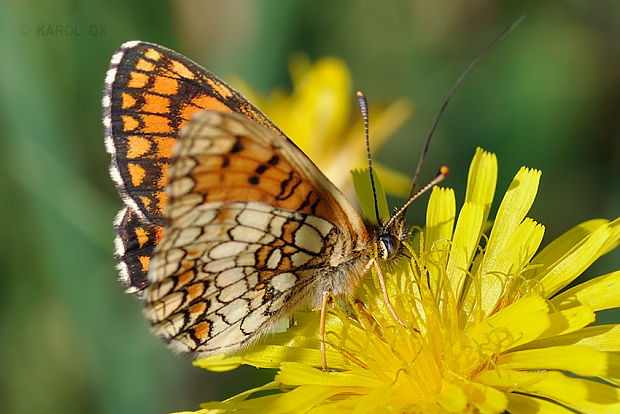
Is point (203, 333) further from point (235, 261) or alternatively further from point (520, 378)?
point (520, 378)

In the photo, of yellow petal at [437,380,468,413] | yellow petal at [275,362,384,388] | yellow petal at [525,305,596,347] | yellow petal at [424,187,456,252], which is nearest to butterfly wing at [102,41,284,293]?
yellow petal at [275,362,384,388]

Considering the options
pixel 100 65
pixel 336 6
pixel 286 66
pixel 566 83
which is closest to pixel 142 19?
pixel 100 65

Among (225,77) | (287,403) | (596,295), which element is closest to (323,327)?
(287,403)

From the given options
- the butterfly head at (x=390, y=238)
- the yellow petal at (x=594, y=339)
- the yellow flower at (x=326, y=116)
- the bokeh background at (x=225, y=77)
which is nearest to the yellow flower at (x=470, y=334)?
the yellow petal at (x=594, y=339)

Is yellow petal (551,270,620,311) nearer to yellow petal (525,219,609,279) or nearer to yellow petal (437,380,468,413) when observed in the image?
yellow petal (525,219,609,279)

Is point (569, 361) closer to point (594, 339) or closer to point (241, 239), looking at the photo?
point (594, 339)

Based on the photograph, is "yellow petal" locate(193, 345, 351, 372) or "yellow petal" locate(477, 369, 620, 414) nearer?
"yellow petal" locate(477, 369, 620, 414)
